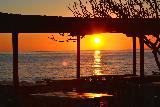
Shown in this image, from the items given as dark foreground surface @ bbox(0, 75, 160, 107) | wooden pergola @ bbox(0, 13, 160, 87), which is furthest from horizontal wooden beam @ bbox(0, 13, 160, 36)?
dark foreground surface @ bbox(0, 75, 160, 107)

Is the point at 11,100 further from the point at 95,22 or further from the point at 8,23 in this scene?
the point at 95,22

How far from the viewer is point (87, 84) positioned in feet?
57.5

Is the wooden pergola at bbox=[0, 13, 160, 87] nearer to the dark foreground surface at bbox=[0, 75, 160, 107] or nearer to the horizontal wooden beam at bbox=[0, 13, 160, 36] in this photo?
the horizontal wooden beam at bbox=[0, 13, 160, 36]

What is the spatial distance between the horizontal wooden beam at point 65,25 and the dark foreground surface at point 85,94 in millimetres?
1852

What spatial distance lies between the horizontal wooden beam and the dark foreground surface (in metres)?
1.85

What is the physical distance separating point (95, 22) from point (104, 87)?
253cm

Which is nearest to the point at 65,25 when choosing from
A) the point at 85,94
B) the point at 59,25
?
the point at 59,25

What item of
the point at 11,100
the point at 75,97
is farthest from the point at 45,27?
the point at 75,97

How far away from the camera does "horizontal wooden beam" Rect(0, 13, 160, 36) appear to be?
48.1ft

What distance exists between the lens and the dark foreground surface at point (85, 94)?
1102 centimetres

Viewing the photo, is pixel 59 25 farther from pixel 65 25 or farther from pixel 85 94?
pixel 85 94

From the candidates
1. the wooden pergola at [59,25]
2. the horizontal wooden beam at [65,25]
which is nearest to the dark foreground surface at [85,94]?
the wooden pergola at [59,25]

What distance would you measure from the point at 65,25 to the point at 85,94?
458cm

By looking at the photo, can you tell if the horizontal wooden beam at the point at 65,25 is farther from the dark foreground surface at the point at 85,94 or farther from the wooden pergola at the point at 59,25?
the dark foreground surface at the point at 85,94
